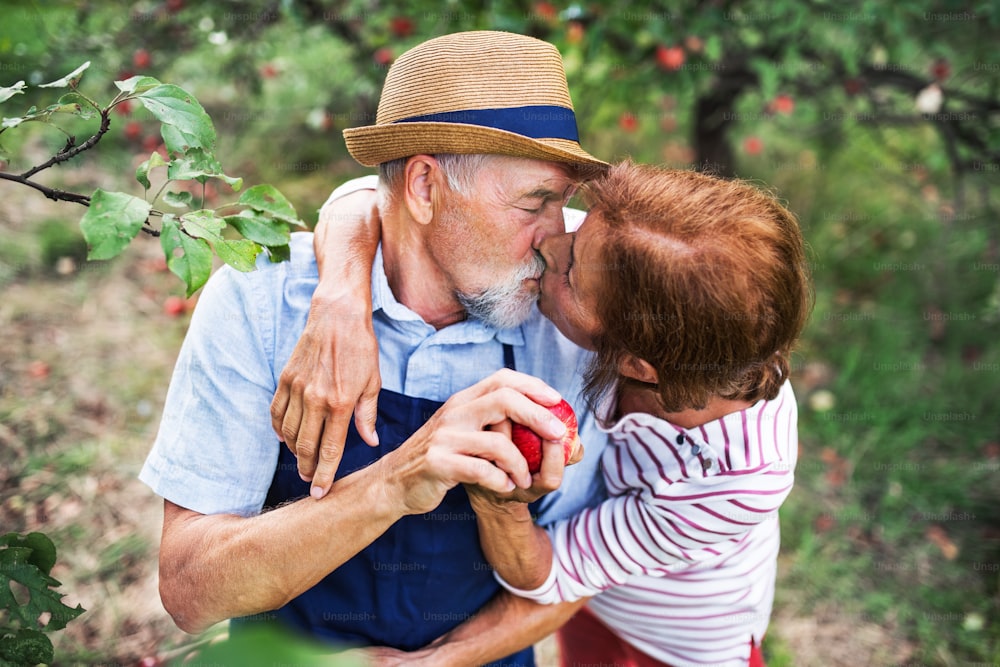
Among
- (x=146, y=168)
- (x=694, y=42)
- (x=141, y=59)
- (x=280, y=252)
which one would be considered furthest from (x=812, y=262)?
(x=146, y=168)

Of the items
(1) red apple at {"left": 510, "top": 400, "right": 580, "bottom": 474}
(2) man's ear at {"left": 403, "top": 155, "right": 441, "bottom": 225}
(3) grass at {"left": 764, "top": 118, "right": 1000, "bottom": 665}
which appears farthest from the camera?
(3) grass at {"left": 764, "top": 118, "right": 1000, "bottom": 665}

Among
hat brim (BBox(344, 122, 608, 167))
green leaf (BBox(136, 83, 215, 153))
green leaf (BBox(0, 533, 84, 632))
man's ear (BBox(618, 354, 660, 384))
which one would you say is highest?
green leaf (BBox(136, 83, 215, 153))

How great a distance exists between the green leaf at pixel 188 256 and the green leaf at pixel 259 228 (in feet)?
0.48

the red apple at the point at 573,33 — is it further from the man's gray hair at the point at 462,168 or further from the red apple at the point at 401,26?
the man's gray hair at the point at 462,168

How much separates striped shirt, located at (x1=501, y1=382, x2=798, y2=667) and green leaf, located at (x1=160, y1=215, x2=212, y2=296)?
3.42 ft

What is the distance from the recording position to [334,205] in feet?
6.54

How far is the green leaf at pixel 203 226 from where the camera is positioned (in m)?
1.25

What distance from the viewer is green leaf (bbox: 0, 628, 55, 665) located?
1389 millimetres

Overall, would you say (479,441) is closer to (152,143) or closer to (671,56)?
(671,56)

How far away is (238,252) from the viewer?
1.33 m

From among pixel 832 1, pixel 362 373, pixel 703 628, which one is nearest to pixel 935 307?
pixel 832 1

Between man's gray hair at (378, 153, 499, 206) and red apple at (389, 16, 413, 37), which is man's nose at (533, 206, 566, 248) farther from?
red apple at (389, 16, 413, 37)

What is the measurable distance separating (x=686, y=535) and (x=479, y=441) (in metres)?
0.60

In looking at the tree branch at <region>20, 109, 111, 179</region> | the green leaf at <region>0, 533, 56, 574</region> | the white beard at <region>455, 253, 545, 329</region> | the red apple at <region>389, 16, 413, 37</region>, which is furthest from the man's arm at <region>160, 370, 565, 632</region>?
the red apple at <region>389, 16, 413, 37</region>
